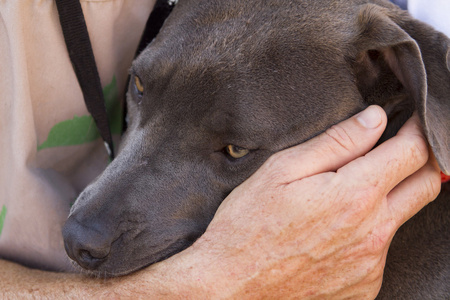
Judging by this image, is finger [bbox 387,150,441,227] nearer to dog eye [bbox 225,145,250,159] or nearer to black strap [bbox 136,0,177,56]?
dog eye [bbox 225,145,250,159]

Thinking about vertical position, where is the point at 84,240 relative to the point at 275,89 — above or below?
below

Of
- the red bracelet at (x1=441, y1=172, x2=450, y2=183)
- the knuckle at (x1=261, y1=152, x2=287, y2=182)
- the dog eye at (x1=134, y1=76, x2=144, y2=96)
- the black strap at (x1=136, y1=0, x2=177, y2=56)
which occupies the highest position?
the black strap at (x1=136, y1=0, x2=177, y2=56)

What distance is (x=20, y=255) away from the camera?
2992mm

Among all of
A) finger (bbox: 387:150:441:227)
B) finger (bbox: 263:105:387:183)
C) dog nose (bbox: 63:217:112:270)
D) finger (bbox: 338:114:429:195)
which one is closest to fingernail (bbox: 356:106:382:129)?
finger (bbox: 263:105:387:183)

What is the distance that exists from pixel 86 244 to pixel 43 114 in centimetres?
97

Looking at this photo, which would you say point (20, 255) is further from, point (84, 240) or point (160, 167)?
point (160, 167)

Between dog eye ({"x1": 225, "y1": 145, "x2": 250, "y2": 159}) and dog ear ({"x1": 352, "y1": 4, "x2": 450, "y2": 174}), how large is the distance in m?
0.68

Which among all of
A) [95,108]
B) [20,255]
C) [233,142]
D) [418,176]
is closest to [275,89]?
[233,142]

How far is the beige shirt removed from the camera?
2.79m

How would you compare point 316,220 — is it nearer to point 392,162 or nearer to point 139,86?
point 392,162

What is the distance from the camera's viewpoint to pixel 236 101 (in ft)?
8.41

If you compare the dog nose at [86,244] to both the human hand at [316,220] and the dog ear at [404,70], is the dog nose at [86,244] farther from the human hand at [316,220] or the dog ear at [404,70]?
the dog ear at [404,70]

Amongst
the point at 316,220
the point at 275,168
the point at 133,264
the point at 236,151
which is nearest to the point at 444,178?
the point at 316,220

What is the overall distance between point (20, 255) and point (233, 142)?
4.51 ft
